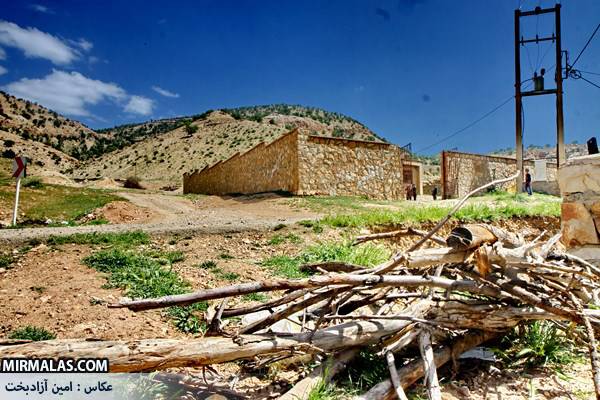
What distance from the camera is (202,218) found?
385 inches

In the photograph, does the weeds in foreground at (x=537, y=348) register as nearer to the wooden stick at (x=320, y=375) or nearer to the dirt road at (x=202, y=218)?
the wooden stick at (x=320, y=375)

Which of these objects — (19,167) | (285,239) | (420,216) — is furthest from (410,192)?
(19,167)

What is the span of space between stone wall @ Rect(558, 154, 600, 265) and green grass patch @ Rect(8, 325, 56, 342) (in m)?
4.36

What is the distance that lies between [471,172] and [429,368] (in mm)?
21851

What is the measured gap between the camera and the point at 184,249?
17.6 ft

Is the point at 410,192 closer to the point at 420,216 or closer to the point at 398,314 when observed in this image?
the point at 420,216

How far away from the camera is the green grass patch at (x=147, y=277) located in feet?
10.3

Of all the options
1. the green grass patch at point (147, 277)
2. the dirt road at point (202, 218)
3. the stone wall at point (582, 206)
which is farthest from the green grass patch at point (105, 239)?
the stone wall at point (582, 206)

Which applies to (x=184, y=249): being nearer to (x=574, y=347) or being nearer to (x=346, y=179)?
(x=574, y=347)

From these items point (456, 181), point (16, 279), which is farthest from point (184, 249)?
point (456, 181)

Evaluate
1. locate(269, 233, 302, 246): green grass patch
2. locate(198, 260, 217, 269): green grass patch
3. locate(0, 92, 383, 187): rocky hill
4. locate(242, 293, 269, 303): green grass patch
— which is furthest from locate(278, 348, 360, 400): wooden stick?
locate(0, 92, 383, 187): rocky hill

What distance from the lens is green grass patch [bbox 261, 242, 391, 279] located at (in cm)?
450

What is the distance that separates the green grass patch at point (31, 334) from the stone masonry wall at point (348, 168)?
37.6 ft

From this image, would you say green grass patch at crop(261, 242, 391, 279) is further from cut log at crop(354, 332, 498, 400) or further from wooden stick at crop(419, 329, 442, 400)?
wooden stick at crop(419, 329, 442, 400)
